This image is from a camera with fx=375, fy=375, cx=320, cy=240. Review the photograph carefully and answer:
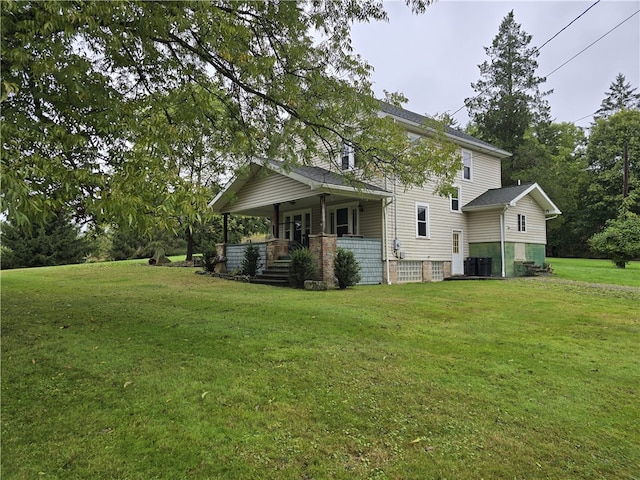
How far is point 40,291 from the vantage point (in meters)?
9.71

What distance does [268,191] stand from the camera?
612 inches

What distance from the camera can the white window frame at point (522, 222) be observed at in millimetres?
18219

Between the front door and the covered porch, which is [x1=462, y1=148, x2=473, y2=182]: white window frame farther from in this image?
the covered porch

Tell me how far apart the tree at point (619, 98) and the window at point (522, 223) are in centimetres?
3154

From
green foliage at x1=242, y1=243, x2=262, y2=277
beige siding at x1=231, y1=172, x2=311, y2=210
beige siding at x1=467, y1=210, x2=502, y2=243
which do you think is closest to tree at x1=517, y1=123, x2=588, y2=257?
beige siding at x1=467, y1=210, x2=502, y2=243

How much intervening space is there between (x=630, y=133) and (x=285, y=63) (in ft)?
128

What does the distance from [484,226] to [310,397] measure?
1676cm

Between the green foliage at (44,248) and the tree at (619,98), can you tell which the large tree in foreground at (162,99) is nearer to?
the green foliage at (44,248)

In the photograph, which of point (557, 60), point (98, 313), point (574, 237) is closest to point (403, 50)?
point (557, 60)

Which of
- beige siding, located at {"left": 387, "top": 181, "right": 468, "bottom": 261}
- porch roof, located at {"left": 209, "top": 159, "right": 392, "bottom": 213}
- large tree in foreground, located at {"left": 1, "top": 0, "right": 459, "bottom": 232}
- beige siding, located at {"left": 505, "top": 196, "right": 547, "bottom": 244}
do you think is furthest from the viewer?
beige siding, located at {"left": 505, "top": 196, "right": 547, "bottom": 244}

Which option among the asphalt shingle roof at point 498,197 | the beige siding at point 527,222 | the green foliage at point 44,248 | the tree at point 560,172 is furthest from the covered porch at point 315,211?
the tree at point 560,172

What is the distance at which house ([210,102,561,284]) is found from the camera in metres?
14.0

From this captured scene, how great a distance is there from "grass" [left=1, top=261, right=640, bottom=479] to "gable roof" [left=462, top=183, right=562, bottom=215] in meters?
11.6

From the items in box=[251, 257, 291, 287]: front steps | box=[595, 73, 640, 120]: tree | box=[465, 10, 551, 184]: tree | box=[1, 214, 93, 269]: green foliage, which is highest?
→ box=[595, 73, 640, 120]: tree
